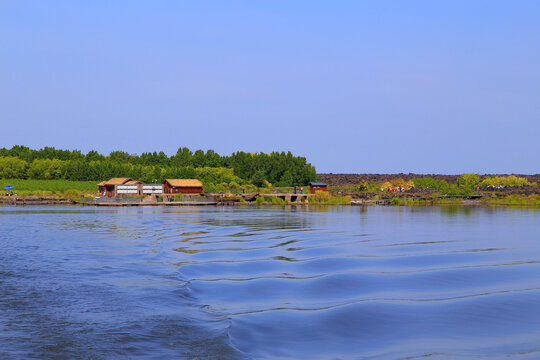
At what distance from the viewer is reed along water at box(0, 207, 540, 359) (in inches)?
331

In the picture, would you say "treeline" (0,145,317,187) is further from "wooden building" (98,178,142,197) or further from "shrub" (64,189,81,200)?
"shrub" (64,189,81,200)

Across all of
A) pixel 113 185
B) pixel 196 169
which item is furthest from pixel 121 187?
pixel 196 169

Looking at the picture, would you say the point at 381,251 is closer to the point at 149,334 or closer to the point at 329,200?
the point at 149,334

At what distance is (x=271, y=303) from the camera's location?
11758mm

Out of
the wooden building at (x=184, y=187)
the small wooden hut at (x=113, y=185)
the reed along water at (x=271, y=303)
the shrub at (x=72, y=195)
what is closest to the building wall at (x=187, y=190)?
the wooden building at (x=184, y=187)

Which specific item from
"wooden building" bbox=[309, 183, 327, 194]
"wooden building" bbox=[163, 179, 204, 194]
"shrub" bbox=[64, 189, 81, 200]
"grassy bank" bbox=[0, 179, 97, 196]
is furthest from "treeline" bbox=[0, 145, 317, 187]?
"shrub" bbox=[64, 189, 81, 200]

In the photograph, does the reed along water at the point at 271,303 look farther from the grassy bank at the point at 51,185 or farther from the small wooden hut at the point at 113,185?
the grassy bank at the point at 51,185

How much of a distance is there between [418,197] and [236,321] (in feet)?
293

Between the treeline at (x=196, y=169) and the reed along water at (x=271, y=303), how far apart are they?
11133cm

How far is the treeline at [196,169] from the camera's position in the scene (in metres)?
133

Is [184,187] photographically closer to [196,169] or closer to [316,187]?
[196,169]

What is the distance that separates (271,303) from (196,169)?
127234 millimetres

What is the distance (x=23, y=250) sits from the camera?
21.9 meters

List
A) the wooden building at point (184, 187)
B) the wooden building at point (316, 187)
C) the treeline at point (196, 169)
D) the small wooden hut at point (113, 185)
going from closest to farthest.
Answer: the small wooden hut at point (113, 185) → the wooden building at point (184, 187) → the wooden building at point (316, 187) → the treeline at point (196, 169)
